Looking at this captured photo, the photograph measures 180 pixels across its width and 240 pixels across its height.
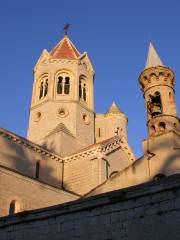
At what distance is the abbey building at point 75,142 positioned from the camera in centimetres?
1703

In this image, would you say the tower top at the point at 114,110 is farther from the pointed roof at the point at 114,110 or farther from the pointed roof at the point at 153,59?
the pointed roof at the point at 153,59

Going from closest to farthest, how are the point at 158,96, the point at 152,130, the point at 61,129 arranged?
the point at 152,130, the point at 158,96, the point at 61,129

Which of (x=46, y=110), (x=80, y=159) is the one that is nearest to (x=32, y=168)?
(x=80, y=159)

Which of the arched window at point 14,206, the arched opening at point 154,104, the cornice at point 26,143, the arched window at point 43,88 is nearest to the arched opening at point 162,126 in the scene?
the arched opening at point 154,104

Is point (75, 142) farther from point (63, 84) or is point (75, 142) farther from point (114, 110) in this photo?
point (114, 110)

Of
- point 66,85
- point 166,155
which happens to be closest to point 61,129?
point 66,85

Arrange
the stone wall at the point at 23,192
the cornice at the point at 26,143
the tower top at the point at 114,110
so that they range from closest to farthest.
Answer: the stone wall at the point at 23,192 < the cornice at the point at 26,143 < the tower top at the point at 114,110

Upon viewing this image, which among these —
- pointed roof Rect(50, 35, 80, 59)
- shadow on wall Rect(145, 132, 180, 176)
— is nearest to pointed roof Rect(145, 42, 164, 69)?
shadow on wall Rect(145, 132, 180, 176)

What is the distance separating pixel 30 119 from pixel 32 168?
1011cm

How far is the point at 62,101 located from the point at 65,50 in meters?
8.73

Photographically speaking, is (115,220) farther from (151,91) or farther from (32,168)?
(32,168)

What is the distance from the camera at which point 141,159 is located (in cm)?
1667

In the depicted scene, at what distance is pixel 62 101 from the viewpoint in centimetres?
3528

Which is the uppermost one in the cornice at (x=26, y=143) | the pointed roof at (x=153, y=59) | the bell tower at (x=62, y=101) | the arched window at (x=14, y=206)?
the bell tower at (x=62, y=101)
